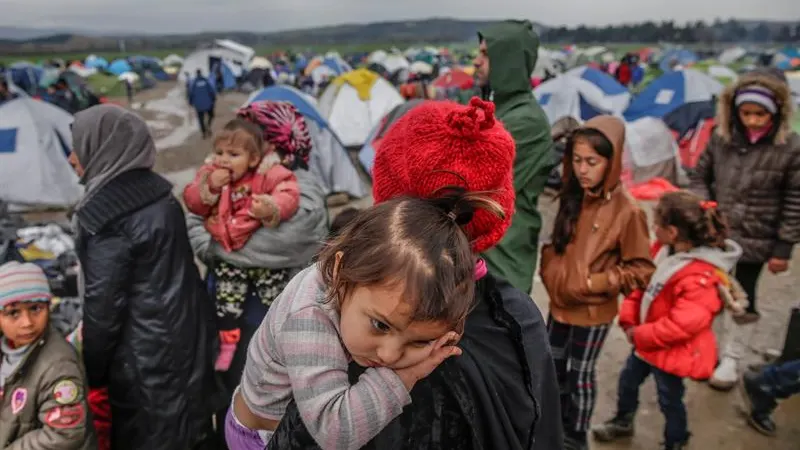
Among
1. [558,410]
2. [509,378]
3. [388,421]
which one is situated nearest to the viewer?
[388,421]

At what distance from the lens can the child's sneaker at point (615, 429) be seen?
294 centimetres

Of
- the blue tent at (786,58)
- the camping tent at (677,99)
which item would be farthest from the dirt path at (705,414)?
the blue tent at (786,58)

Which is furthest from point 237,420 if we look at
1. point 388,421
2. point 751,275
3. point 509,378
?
point 751,275

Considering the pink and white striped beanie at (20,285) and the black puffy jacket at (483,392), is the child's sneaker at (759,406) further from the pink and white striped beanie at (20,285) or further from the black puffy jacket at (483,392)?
the pink and white striped beanie at (20,285)

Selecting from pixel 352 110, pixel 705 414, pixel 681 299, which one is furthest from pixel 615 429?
pixel 352 110

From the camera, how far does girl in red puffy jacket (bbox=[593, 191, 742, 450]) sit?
2.43 m

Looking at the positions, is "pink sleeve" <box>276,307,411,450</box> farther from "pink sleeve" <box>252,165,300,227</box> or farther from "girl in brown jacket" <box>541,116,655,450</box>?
"girl in brown jacket" <box>541,116,655,450</box>

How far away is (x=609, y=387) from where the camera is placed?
11.4 feet

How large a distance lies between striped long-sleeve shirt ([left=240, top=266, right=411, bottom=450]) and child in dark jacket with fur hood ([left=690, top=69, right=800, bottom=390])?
311 cm

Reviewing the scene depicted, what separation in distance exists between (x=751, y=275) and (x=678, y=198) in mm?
1648

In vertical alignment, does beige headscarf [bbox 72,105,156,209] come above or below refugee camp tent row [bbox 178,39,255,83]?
above

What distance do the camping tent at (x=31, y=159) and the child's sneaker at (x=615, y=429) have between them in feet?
26.0

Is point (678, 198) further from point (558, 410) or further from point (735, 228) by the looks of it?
point (558, 410)

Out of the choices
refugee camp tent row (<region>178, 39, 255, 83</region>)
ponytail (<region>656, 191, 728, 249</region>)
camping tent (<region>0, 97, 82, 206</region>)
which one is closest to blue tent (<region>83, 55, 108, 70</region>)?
refugee camp tent row (<region>178, 39, 255, 83</region>)
